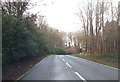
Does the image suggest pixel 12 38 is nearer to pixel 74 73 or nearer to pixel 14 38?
→ pixel 14 38

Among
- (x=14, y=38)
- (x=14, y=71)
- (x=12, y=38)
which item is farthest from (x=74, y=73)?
(x=14, y=38)

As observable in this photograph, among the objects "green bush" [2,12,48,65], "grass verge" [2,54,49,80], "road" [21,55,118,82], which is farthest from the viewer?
"green bush" [2,12,48,65]

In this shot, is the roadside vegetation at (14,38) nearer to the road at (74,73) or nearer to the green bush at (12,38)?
the green bush at (12,38)

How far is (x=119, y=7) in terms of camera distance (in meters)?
33.1

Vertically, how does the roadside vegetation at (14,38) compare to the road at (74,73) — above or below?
above

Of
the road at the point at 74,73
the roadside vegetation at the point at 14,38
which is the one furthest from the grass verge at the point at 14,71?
the road at the point at 74,73

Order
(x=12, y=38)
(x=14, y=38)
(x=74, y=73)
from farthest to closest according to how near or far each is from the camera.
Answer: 1. (x=14, y=38)
2. (x=12, y=38)
3. (x=74, y=73)

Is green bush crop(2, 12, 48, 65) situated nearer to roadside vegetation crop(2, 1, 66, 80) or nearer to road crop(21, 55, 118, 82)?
roadside vegetation crop(2, 1, 66, 80)

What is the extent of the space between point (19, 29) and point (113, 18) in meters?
24.7

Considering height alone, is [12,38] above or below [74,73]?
above

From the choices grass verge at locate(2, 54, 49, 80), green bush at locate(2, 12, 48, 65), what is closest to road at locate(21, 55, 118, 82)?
grass verge at locate(2, 54, 49, 80)

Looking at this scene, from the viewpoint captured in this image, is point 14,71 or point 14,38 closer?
point 14,71

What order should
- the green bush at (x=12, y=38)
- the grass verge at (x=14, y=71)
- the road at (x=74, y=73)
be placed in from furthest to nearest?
the green bush at (x=12, y=38)
the grass verge at (x=14, y=71)
the road at (x=74, y=73)

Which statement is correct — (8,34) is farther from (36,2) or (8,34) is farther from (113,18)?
(113,18)
